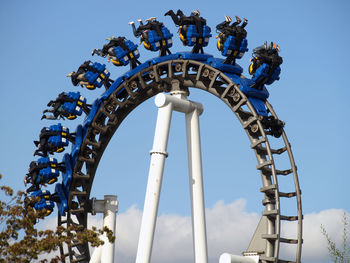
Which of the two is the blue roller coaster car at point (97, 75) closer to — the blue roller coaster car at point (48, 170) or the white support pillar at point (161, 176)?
the blue roller coaster car at point (48, 170)

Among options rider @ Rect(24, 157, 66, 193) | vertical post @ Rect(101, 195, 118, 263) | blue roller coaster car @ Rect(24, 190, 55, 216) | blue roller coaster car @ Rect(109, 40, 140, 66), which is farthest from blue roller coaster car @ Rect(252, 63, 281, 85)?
blue roller coaster car @ Rect(24, 190, 55, 216)

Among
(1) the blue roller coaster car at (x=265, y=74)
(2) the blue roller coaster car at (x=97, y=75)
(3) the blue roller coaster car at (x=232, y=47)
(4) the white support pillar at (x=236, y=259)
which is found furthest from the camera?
(2) the blue roller coaster car at (x=97, y=75)

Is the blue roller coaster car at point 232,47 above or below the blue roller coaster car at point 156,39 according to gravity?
below

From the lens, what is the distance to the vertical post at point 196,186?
20594 millimetres

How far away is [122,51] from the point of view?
930 inches

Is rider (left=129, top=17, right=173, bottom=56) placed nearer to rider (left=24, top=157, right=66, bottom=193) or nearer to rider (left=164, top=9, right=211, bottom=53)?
rider (left=164, top=9, right=211, bottom=53)

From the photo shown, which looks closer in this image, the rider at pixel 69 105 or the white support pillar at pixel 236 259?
the white support pillar at pixel 236 259

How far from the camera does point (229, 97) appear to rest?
70.0ft

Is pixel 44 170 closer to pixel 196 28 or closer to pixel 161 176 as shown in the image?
pixel 161 176

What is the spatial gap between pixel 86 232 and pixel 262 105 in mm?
6253

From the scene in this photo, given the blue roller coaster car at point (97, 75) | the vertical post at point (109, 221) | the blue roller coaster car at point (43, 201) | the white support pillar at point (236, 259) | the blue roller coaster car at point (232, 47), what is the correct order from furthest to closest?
the blue roller coaster car at point (43, 201)
the blue roller coaster car at point (97, 75)
the vertical post at point (109, 221)
the blue roller coaster car at point (232, 47)
the white support pillar at point (236, 259)

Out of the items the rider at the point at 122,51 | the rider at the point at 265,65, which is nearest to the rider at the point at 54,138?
the rider at the point at 122,51

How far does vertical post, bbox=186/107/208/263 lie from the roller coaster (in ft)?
3.84

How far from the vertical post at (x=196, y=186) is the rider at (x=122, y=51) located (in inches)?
123
